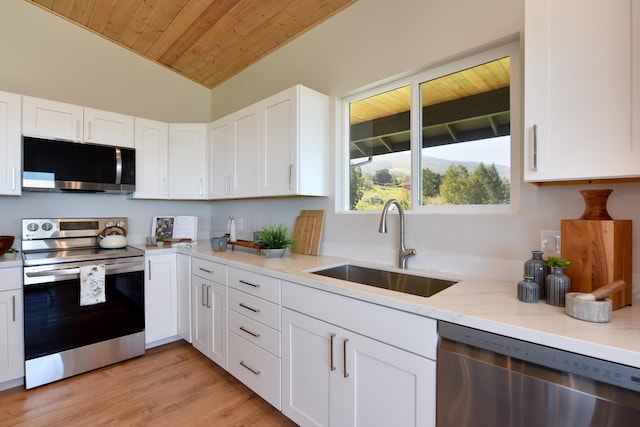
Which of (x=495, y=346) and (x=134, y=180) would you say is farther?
(x=134, y=180)

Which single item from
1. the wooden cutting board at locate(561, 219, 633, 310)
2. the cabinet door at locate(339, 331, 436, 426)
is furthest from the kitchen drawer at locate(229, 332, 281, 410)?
the wooden cutting board at locate(561, 219, 633, 310)

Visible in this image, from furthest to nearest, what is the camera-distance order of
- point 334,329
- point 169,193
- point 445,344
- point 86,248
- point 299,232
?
point 169,193
point 86,248
point 299,232
point 334,329
point 445,344

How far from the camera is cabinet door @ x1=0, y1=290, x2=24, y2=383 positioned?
201 centimetres

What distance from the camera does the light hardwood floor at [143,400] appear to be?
1.80m

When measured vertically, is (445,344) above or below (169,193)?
below

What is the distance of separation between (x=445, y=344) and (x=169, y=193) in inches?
110

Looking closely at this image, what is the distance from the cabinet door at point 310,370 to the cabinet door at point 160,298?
1.48m

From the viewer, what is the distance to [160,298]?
8.71 ft

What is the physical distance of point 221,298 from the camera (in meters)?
2.21

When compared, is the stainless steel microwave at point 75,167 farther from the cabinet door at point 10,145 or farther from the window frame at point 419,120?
the window frame at point 419,120

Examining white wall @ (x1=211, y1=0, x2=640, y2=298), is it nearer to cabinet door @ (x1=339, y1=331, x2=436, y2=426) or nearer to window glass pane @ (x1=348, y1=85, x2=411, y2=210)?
window glass pane @ (x1=348, y1=85, x2=411, y2=210)

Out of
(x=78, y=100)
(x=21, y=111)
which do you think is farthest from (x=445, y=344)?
(x=78, y=100)

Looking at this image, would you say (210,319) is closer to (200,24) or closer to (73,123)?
(73,123)

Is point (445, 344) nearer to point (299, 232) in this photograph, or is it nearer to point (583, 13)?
point (583, 13)
